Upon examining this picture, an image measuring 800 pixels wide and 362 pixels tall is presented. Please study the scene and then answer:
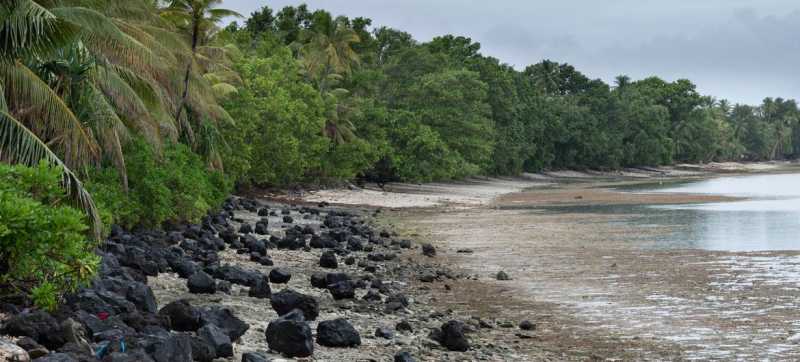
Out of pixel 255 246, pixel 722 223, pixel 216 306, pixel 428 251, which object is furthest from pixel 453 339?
pixel 722 223

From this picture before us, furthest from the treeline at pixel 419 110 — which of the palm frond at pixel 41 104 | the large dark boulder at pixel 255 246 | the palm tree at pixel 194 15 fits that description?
the palm frond at pixel 41 104

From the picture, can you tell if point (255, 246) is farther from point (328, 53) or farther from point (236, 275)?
point (328, 53)

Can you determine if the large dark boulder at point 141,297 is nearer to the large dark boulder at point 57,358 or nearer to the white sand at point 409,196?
the large dark boulder at point 57,358

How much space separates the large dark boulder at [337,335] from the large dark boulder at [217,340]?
121 cm

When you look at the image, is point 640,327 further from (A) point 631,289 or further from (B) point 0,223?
(B) point 0,223

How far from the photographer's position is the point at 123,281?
1009cm

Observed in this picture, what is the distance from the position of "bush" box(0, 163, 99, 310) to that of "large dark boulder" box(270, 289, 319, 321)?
109 inches

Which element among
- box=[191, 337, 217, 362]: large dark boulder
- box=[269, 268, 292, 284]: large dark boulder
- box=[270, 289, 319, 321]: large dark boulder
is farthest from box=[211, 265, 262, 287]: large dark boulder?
box=[191, 337, 217, 362]: large dark boulder

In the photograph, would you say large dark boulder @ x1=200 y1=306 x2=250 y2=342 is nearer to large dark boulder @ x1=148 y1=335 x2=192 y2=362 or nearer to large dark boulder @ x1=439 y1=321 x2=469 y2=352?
large dark boulder @ x1=148 y1=335 x2=192 y2=362

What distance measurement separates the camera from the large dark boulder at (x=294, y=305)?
10.5m

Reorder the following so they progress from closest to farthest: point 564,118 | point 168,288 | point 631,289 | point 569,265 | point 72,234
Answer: point 72,234 < point 168,288 < point 631,289 < point 569,265 < point 564,118

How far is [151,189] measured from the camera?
20.4 meters

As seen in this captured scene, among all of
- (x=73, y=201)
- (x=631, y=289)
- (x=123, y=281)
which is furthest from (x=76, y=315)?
(x=631, y=289)

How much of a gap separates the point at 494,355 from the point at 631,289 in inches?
234
